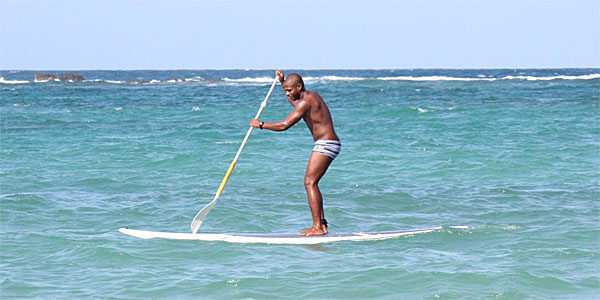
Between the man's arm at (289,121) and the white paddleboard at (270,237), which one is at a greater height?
the man's arm at (289,121)

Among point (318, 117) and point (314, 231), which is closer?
point (318, 117)

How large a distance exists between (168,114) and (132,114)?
4.84 ft

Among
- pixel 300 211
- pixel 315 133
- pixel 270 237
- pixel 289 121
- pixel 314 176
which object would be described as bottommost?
pixel 300 211

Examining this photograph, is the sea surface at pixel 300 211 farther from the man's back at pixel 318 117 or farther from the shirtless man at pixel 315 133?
the man's back at pixel 318 117

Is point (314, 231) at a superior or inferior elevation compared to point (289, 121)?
inferior

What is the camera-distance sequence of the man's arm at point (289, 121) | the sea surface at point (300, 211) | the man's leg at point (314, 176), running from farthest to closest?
1. the man's leg at point (314, 176)
2. the man's arm at point (289, 121)
3. the sea surface at point (300, 211)

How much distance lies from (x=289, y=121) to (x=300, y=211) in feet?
8.30

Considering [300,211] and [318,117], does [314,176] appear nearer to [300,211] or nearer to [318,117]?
[318,117]

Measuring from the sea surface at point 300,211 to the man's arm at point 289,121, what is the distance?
1.33 metres

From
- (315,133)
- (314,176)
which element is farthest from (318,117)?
(314,176)

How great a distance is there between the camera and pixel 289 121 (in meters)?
7.93

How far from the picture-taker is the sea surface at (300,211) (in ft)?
21.2

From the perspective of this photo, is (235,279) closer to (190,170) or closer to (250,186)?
(250,186)

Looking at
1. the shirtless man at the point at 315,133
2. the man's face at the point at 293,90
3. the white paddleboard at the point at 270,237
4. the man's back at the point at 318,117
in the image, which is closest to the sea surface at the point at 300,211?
the white paddleboard at the point at 270,237
